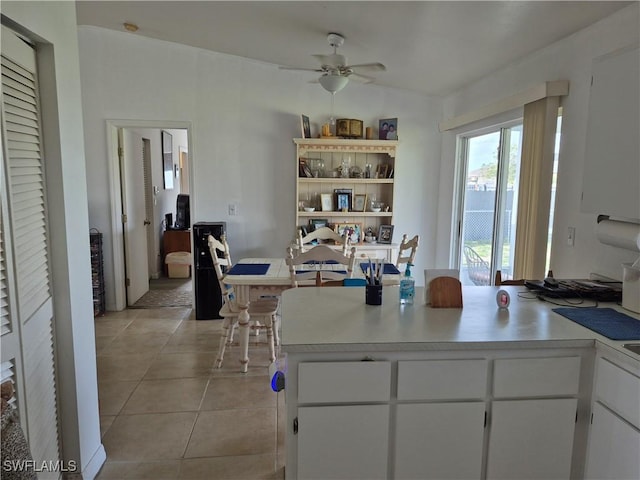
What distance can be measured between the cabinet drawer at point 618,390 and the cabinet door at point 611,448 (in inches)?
1.2

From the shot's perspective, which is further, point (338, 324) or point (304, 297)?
point (304, 297)

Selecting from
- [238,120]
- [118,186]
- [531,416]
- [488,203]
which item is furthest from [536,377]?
[118,186]

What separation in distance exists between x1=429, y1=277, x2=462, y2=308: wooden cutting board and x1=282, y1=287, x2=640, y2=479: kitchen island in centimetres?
27

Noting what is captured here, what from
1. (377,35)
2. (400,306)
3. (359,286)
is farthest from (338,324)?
(377,35)

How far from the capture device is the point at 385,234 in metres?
4.62

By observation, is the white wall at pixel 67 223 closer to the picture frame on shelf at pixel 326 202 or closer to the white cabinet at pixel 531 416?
the white cabinet at pixel 531 416

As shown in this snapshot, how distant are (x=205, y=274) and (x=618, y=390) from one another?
3.58 m

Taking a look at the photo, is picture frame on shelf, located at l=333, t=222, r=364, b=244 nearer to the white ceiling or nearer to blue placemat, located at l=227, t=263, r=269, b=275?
blue placemat, located at l=227, t=263, r=269, b=275

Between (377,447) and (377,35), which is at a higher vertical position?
(377,35)

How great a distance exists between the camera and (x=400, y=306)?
179cm

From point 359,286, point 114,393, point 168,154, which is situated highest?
point 168,154

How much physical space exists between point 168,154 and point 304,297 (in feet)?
18.8

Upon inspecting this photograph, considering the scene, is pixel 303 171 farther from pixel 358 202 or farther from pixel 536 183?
pixel 536 183

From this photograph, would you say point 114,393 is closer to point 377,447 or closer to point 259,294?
point 259,294
